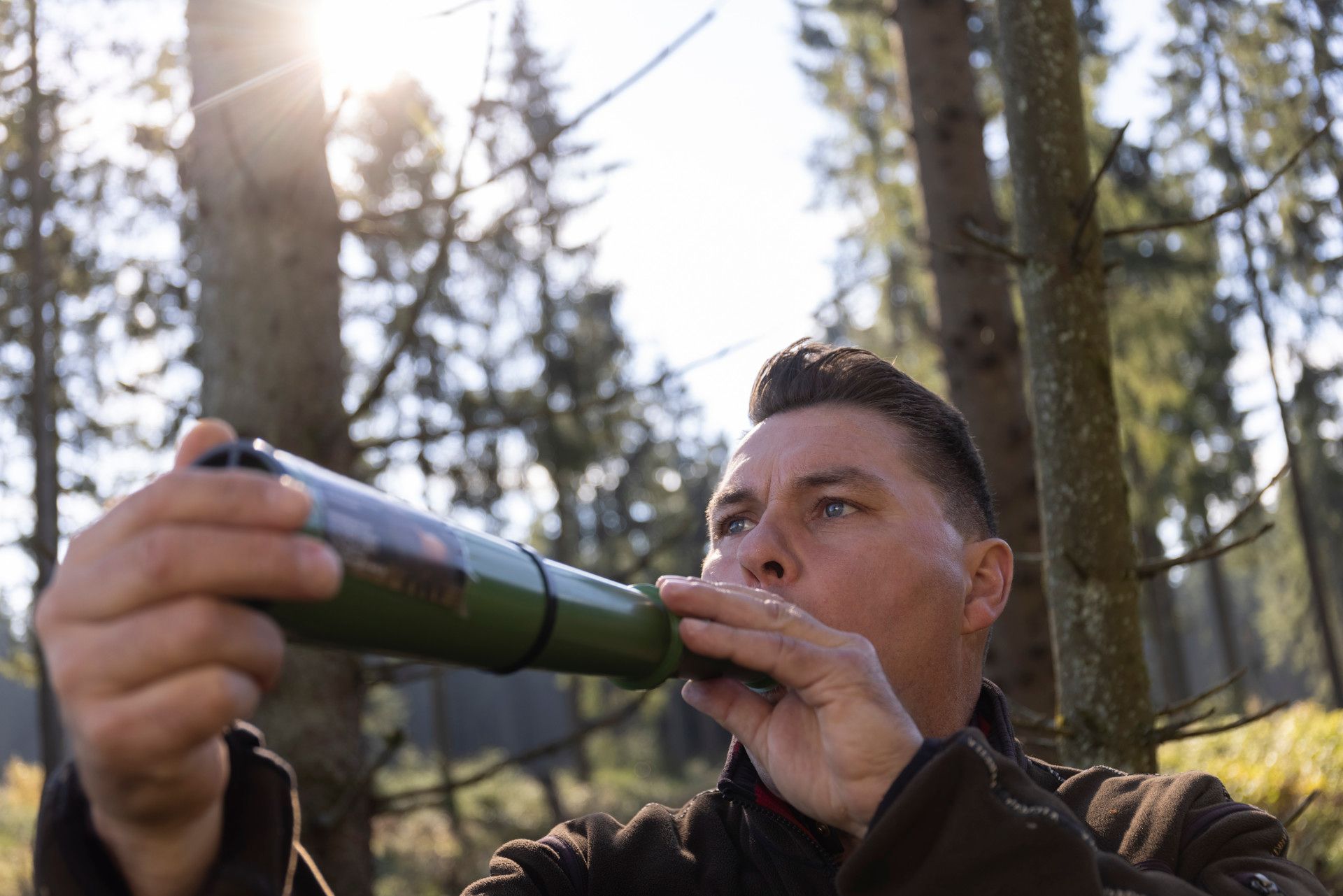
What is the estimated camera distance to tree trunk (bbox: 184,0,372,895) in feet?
10.7

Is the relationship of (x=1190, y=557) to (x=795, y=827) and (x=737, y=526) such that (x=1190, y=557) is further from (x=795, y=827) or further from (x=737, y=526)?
(x=795, y=827)

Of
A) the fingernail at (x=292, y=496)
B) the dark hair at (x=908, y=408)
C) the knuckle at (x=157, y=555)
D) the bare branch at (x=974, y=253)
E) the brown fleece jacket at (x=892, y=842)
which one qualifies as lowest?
the brown fleece jacket at (x=892, y=842)

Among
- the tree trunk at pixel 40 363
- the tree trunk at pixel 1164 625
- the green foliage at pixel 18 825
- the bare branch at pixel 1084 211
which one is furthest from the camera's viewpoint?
the tree trunk at pixel 1164 625

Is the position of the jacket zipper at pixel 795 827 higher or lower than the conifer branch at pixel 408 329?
lower

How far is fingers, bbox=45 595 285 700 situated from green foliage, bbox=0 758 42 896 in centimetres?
1246

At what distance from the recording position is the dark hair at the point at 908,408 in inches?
103

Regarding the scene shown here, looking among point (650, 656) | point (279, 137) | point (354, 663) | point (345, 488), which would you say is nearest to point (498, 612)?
point (345, 488)

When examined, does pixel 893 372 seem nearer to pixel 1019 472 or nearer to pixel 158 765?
pixel 158 765

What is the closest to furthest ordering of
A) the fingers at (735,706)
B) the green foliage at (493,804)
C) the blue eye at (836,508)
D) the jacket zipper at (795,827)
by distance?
the fingers at (735,706) < the jacket zipper at (795,827) < the blue eye at (836,508) < the green foliage at (493,804)

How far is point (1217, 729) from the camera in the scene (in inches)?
103

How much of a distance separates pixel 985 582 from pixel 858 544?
20.8 inches

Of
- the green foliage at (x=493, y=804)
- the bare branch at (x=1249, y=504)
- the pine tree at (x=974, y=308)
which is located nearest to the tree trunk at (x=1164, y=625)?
the green foliage at (x=493, y=804)

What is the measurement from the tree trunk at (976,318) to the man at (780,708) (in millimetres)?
3024

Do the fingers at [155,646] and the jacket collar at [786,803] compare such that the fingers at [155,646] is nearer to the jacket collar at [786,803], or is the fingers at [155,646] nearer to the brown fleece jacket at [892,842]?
the brown fleece jacket at [892,842]
